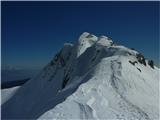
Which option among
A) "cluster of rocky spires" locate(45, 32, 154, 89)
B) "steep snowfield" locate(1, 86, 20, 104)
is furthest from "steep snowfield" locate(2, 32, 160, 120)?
"steep snowfield" locate(1, 86, 20, 104)

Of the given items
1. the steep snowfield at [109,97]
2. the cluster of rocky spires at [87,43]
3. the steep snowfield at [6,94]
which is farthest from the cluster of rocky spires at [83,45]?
the steep snowfield at [6,94]

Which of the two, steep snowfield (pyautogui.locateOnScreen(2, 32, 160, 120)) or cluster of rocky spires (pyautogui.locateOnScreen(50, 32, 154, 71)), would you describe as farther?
cluster of rocky spires (pyautogui.locateOnScreen(50, 32, 154, 71))

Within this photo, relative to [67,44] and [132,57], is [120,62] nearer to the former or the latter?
[132,57]

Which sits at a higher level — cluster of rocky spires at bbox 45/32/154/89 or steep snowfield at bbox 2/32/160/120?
steep snowfield at bbox 2/32/160/120

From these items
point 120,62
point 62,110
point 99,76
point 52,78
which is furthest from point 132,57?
point 52,78

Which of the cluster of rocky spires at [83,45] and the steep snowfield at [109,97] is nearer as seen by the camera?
the steep snowfield at [109,97]

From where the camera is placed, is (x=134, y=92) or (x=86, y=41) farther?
(x=86, y=41)

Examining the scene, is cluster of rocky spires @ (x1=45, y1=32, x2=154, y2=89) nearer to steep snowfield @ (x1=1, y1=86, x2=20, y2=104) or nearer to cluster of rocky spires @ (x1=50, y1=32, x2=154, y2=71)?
cluster of rocky spires @ (x1=50, y1=32, x2=154, y2=71)

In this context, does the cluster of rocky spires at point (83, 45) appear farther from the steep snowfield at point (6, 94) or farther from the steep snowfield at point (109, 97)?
the steep snowfield at point (6, 94)

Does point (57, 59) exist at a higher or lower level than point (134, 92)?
lower

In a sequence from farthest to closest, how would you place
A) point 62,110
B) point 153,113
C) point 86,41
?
point 86,41, point 153,113, point 62,110

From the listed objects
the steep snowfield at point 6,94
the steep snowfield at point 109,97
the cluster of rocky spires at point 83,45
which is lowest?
the steep snowfield at point 6,94
